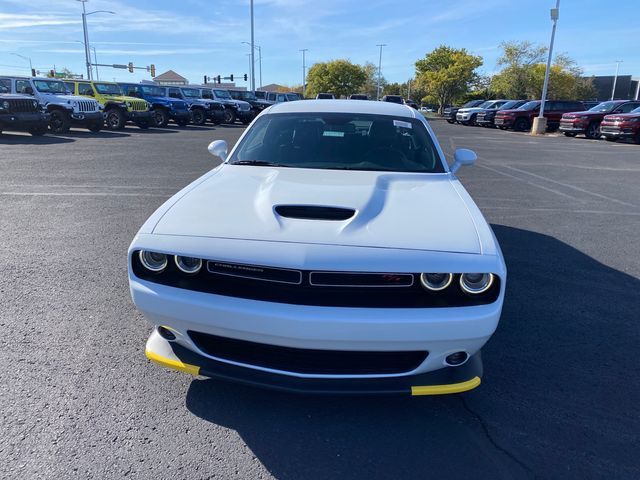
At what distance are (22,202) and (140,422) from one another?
5980 millimetres

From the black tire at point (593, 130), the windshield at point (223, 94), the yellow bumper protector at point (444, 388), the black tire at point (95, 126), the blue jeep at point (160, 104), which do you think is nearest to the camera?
the yellow bumper protector at point (444, 388)

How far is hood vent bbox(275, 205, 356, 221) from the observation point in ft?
8.27

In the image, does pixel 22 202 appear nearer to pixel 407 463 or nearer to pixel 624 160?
pixel 407 463

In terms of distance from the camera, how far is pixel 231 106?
2792 cm

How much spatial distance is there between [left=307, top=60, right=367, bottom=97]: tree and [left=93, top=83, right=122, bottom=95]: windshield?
193ft

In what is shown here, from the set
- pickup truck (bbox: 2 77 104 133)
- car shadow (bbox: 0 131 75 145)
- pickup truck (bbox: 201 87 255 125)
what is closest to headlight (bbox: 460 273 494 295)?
car shadow (bbox: 0 131 75 145)

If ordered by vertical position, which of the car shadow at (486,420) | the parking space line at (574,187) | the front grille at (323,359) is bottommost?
the car shadow at (486,420)

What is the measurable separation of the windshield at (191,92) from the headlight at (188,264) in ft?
87.1

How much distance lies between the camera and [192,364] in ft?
7.88

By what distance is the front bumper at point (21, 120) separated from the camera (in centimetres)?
1571

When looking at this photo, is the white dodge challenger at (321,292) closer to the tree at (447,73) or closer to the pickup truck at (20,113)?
the pickup truck at (20,113)

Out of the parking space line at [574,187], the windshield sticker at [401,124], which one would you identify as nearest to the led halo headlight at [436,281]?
the windshield sticker at [401,124]

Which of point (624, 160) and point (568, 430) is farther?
point (624, 160)

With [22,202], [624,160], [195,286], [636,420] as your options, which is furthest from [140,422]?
[624,160]
